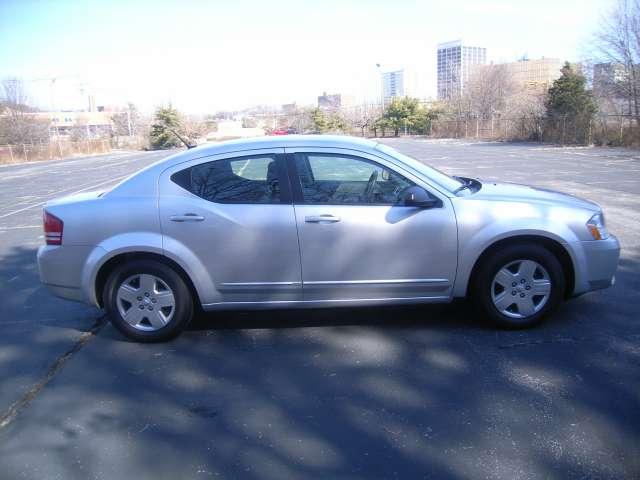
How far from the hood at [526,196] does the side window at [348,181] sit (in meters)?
0.67

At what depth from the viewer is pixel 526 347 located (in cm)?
427

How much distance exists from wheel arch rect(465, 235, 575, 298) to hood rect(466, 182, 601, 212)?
0.32m

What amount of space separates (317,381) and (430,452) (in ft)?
3.55

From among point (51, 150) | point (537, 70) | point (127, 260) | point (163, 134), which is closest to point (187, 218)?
point (127, 260)

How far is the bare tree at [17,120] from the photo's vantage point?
54.1 meters

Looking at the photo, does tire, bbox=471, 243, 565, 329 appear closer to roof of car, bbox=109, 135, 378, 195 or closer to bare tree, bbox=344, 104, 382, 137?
roof of car, bbox=109, 135, 378, 195

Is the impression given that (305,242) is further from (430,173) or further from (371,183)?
(430,173)

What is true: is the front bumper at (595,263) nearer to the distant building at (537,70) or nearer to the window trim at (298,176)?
the window trim at (298,176)

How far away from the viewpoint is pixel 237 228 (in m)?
4.44

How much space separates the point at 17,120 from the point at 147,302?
58.6 m

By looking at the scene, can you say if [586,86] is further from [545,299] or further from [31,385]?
[31,385]

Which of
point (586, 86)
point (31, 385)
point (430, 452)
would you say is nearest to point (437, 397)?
point (430, 452)

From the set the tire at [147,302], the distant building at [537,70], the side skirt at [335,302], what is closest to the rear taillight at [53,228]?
the tire at [147,302]

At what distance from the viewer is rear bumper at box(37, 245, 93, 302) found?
4555 millimetres
